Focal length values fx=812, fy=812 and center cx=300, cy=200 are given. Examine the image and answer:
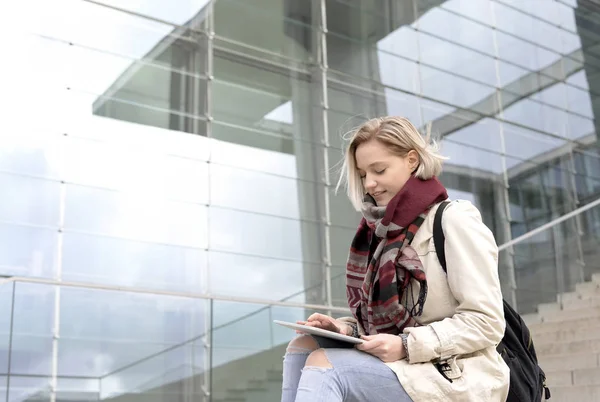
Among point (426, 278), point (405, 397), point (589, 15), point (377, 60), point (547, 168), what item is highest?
point (589, 15)

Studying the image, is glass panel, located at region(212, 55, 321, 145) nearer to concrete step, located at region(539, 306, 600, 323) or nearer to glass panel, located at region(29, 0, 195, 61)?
glass panel, located at region(29, 0, 195, 61)

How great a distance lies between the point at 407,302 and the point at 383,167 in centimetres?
41

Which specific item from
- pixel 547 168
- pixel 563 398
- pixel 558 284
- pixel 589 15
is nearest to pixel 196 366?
pixel 563 398

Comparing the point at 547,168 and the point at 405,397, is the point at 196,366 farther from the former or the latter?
the point at 547,168

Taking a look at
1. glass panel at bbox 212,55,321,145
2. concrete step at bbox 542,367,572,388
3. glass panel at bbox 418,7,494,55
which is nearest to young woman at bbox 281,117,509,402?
concrete step at bbox 542,367,572,388

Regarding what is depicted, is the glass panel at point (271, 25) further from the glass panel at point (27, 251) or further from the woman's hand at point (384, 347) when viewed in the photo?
the woman's hand at point (384, 347)

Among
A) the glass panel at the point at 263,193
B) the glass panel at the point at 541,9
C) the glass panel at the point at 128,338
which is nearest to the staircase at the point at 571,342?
the glass panel at the point at 263,193

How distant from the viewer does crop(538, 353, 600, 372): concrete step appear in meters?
7.37

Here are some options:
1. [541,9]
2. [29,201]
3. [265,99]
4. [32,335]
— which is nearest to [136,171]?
[29,201]

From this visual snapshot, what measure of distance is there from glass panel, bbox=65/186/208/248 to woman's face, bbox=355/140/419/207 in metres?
6.72

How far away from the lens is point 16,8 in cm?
898

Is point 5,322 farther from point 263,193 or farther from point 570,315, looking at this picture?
point 570,315

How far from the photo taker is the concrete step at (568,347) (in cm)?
762

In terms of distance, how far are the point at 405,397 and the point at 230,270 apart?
7.63 m
